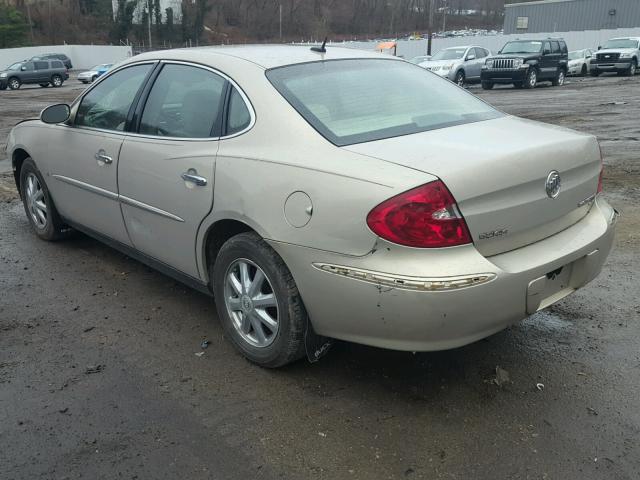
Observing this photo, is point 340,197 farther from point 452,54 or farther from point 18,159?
point 452,54

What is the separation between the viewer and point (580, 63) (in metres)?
34.2

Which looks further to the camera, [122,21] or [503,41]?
[122,21]

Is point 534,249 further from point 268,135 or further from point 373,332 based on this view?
point 268,135

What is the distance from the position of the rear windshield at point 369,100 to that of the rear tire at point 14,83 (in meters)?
38.0

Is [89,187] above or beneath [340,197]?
beneath

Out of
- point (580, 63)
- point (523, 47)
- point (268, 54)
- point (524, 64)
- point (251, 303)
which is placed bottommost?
point (251, 303)

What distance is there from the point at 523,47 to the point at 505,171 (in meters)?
25.2

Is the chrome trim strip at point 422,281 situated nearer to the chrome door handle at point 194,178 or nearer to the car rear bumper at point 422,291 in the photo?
the car rear bumper at point 422,291

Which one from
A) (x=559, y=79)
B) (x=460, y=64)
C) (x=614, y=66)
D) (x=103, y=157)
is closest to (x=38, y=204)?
(x=103, y=157)

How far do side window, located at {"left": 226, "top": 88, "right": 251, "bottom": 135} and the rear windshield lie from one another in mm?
206

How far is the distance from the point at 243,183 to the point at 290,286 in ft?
1.88

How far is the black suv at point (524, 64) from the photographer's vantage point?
81.8ft

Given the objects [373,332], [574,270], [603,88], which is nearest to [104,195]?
[373,332]

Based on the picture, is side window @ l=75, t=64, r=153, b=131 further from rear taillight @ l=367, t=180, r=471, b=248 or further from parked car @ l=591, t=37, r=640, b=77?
parked car @ l=591, t=37, r=640, b=77
